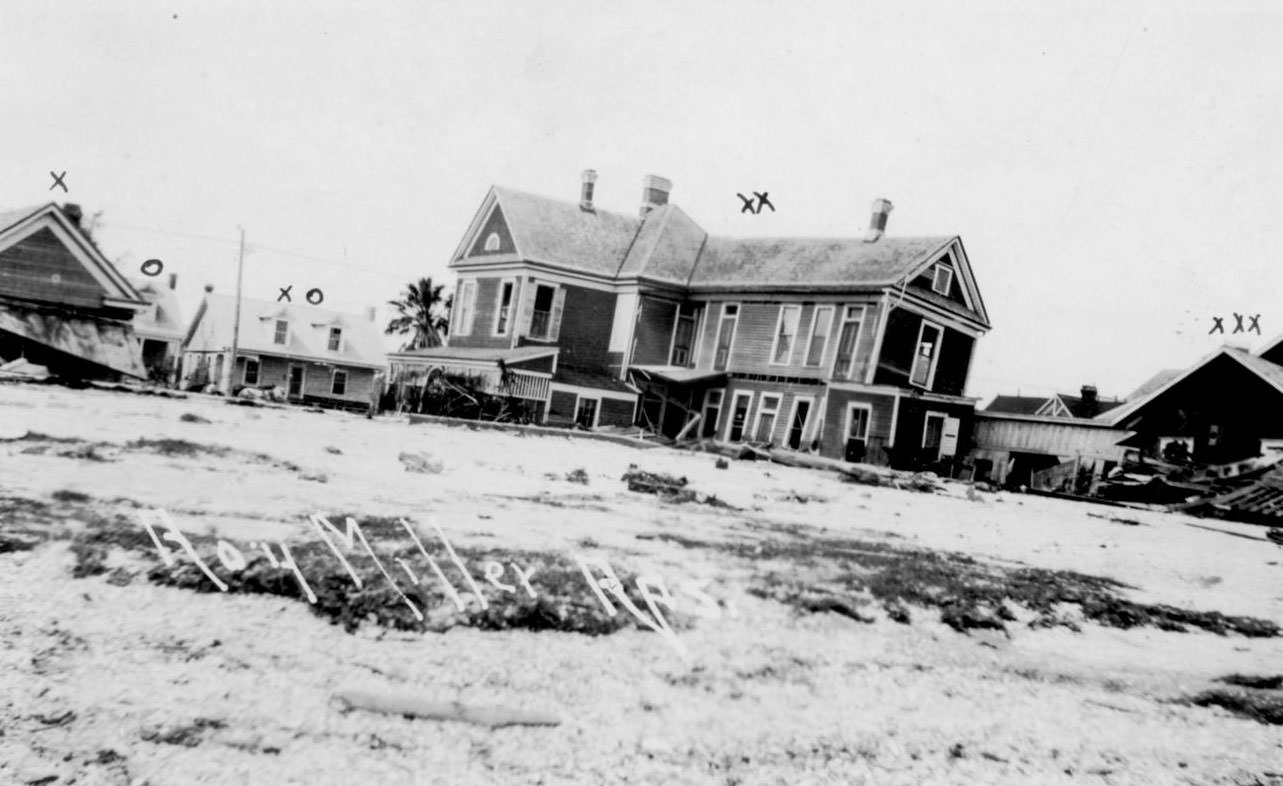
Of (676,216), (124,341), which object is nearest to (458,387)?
(124,341)

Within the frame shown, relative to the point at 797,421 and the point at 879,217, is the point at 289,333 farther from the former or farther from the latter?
the point at 879,217

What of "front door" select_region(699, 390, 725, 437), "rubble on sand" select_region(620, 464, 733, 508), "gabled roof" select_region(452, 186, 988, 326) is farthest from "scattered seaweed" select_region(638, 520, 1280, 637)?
"front door" select_region(699, 390, 725, 437)

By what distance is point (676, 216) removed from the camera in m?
30.3

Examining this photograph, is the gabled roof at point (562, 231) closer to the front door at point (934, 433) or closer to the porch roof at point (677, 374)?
the porch roof at point (677, 374)

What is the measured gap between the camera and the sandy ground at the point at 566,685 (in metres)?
2.74

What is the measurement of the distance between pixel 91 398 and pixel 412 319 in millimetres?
41364

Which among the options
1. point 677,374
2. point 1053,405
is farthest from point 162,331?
point 1053,405

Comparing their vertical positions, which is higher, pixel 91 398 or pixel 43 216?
pixel 43 216

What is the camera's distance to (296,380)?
41812mm

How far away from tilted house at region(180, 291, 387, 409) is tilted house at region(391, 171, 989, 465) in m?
15.6

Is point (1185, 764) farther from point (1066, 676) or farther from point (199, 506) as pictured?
point (199, 506)

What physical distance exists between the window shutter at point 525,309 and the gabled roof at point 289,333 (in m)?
19.0

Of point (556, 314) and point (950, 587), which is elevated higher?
point (556, 314)

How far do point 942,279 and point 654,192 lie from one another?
12.0 meters
